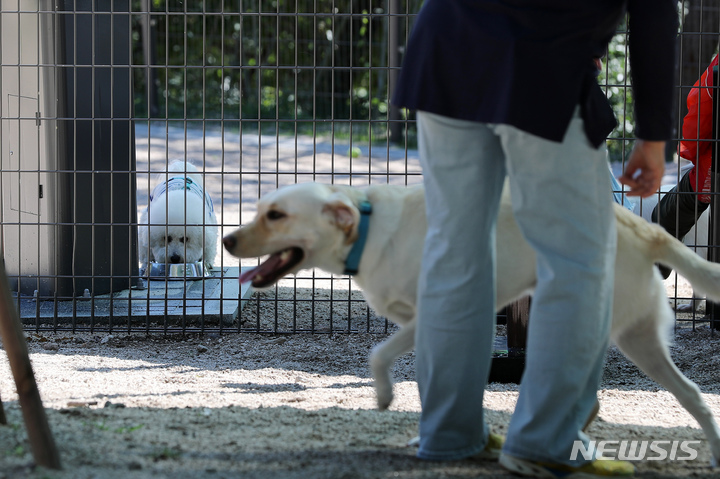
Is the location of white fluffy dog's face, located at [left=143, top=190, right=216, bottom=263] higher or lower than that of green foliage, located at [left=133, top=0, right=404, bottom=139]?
lower

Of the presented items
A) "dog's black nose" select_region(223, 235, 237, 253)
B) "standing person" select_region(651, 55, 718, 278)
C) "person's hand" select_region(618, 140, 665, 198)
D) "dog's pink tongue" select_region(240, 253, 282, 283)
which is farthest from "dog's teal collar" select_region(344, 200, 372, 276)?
"standing person" select_region(651, 55, 718, 278)

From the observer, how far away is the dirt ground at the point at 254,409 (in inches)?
80.0

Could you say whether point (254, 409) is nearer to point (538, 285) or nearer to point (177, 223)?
point (538, 285)

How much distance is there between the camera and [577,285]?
6.24 ft

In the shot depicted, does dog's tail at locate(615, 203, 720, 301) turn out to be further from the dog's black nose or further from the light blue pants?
the dog's black nose

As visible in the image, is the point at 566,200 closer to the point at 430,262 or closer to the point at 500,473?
the point at 430,262

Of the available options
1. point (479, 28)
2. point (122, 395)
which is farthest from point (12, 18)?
point (479, 28)

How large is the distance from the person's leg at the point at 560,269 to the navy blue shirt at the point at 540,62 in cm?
6

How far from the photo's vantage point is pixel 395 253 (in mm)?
2238

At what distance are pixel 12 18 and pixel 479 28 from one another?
3.78 m

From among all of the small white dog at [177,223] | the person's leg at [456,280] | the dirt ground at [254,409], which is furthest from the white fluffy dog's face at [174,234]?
the person's leg at [456,280]

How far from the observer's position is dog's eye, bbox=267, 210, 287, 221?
7.55 ft

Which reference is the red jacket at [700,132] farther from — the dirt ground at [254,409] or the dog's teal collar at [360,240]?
the dog's teal collar at [360,240]

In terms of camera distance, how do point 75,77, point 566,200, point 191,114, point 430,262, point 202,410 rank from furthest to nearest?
point 191,114 < point 75,77 < point 202,410 < point 430,262 < point 566,200
